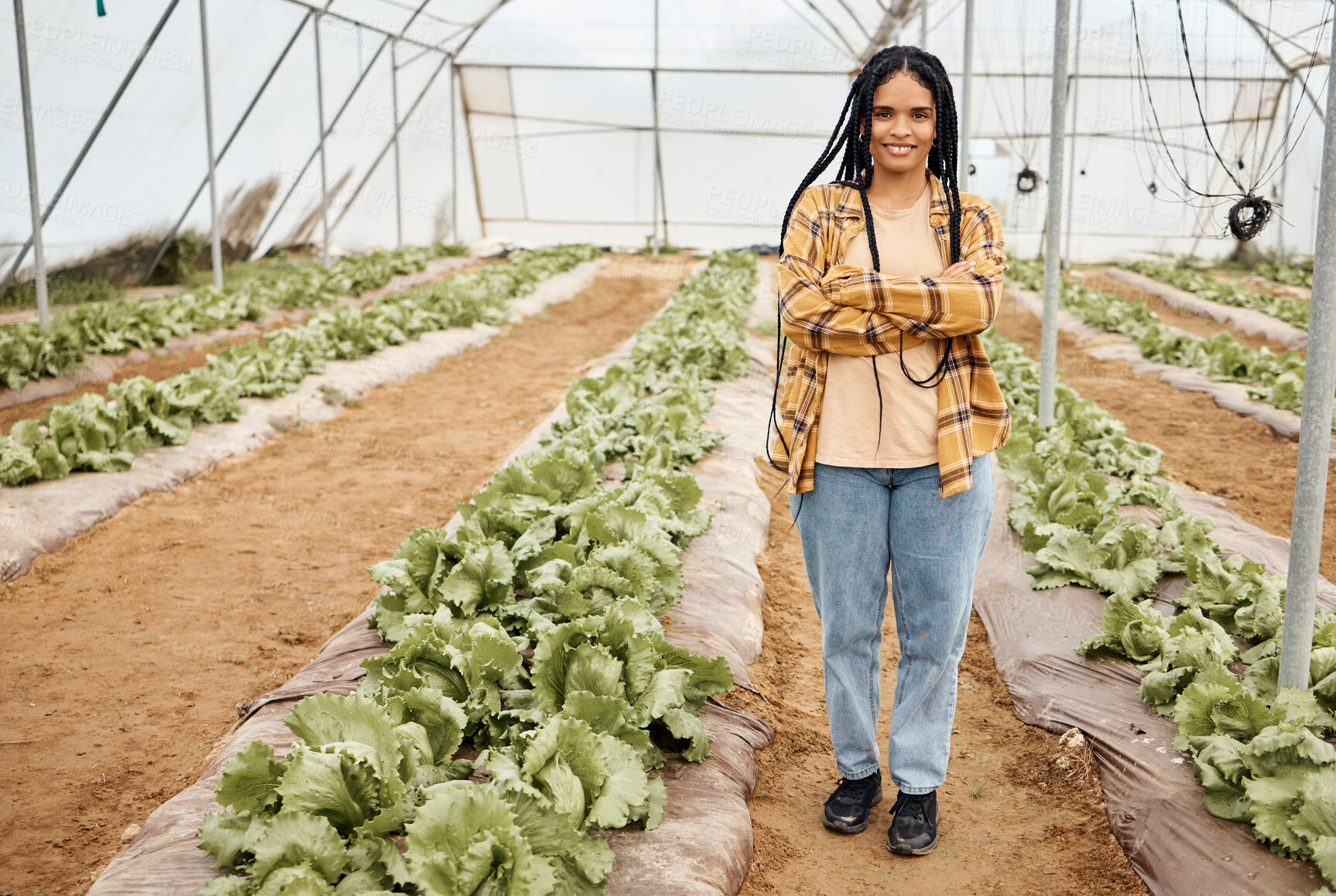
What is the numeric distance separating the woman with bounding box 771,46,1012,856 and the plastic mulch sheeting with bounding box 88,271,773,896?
600 mm

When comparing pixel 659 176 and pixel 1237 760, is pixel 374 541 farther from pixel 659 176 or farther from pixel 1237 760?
pixel 659 176

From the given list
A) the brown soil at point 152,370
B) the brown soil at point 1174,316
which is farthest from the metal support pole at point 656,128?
the brown soil at point 152,370

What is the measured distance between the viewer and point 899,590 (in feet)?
9.21

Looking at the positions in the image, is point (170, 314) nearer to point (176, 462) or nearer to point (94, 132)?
point (94, 132)

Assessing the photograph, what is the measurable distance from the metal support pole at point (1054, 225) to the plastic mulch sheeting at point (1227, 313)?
5691 millimetres

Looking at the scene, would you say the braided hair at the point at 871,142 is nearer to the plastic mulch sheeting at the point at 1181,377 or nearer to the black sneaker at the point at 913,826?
the black sneaker at the point at 913,826

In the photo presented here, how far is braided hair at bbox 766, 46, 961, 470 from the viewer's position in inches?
102

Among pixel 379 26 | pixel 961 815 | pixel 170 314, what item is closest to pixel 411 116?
pixel 379 26

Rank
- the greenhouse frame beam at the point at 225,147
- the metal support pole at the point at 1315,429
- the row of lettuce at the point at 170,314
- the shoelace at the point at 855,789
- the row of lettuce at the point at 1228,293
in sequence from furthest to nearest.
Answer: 1. the greenhouse frame beam at the point at 225,147
2. the row of lettuce at the point at 1228,293
3. the row of lettuce at the point at 170,314
4. the shoelace at the point at 855,789
5. the metal support pole at the point at 1315,429

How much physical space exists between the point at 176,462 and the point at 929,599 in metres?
5.31

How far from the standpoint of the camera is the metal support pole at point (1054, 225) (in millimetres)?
6168

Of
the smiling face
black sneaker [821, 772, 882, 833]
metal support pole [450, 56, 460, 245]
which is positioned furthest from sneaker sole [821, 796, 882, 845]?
metal support pole [450, 56, 460, 245]

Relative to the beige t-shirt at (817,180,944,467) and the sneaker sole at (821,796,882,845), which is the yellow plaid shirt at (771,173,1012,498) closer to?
the beige t-shirt at (817,180,944,467)

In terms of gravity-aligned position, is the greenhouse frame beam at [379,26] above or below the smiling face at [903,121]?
above
